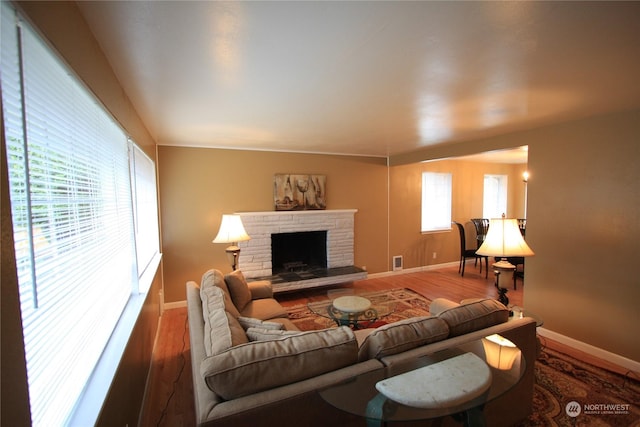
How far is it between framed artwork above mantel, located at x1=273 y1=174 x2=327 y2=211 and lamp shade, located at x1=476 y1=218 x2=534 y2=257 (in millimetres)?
2958

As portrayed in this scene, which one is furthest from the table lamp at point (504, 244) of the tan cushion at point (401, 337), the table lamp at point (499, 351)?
the tan cushion at point (401, 337)

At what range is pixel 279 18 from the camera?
1.25m

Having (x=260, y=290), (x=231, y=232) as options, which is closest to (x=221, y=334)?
(x=260, y=290)

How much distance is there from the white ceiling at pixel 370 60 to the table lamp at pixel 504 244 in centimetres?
99

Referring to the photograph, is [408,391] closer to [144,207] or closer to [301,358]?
[301,358]

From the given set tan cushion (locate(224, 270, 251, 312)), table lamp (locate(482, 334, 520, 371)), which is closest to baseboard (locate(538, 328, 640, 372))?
table lamp (locate(482, 334, 520, 371))

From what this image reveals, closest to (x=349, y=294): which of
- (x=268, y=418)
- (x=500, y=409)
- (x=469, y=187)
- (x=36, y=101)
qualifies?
(x=500, y=409)

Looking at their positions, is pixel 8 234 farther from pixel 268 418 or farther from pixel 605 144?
pixel 605 144

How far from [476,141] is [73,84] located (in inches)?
162

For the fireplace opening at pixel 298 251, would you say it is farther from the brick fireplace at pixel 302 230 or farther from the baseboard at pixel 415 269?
the baseboard at pixel 415 269

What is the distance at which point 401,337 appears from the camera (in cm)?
155

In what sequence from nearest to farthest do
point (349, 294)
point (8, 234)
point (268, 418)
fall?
1. point (8, 234)
2. point (268, 418)
3. point (349, 294)

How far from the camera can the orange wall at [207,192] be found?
4.07m

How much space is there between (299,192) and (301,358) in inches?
143
